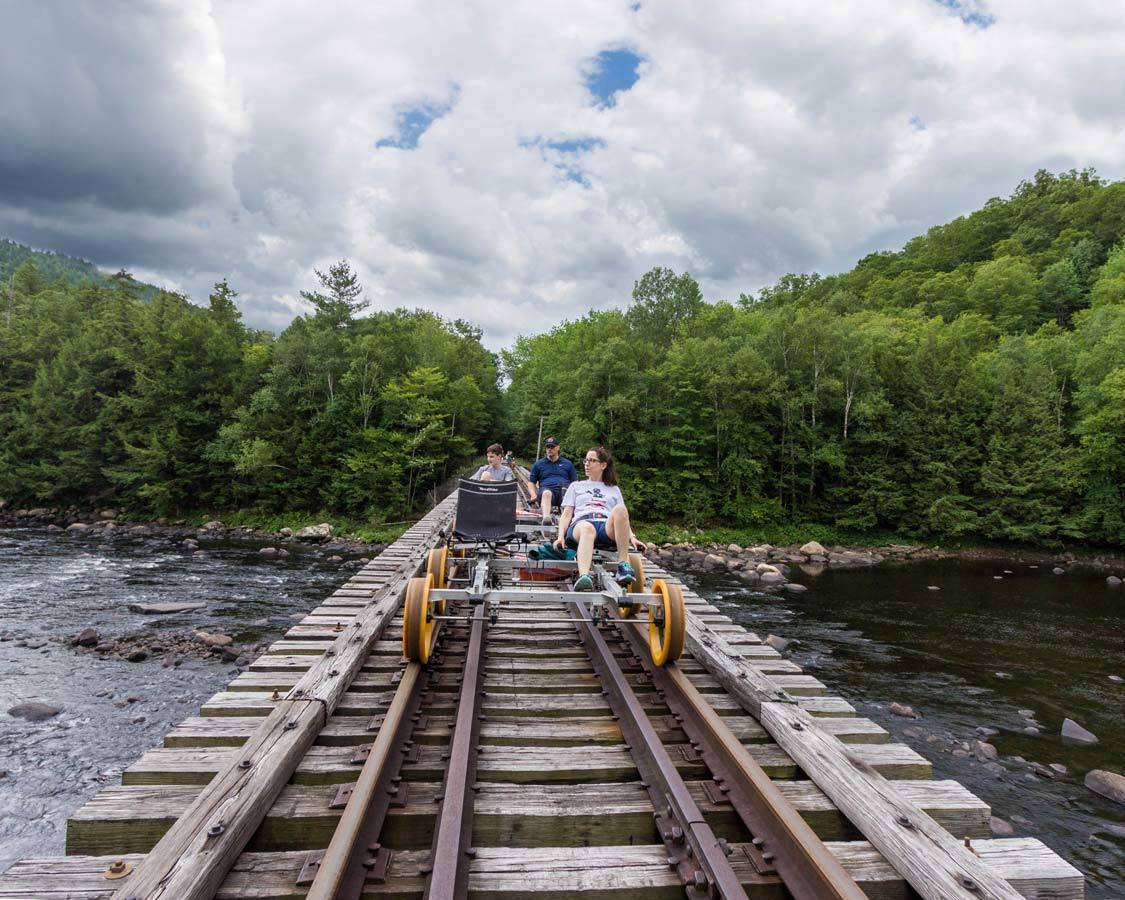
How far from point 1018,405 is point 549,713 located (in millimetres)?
38378

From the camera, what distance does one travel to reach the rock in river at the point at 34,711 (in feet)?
24.5

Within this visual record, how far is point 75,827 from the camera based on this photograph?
2.46 m

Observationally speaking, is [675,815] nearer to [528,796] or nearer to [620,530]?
[528,796]

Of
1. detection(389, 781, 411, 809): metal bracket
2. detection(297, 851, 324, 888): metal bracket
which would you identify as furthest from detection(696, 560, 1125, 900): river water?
detection(297, 851, 324, 888): metal bracket

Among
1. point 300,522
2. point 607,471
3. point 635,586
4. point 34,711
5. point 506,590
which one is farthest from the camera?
point 300,522

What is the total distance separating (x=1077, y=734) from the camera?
8164 mm

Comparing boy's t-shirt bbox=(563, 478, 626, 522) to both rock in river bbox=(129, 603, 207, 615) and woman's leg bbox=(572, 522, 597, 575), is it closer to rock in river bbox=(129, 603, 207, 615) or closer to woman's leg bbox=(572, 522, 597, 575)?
woman's leg bbox=(572, 522, 597, 575)

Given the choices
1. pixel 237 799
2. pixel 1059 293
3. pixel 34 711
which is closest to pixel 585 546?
pixel 237 799

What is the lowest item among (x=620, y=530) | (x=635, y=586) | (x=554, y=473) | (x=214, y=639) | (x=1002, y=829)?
(x=214, y=639)

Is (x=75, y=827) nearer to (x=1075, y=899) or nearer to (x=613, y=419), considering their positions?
(x=1075, y=899)

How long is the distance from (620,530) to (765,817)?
2.79 metres

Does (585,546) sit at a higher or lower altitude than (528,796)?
higher

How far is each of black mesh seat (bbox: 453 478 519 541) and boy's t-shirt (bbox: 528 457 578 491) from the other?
87.3 inches

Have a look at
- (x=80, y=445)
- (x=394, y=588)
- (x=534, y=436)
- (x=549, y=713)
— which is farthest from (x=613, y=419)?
(x=80, y=445)
